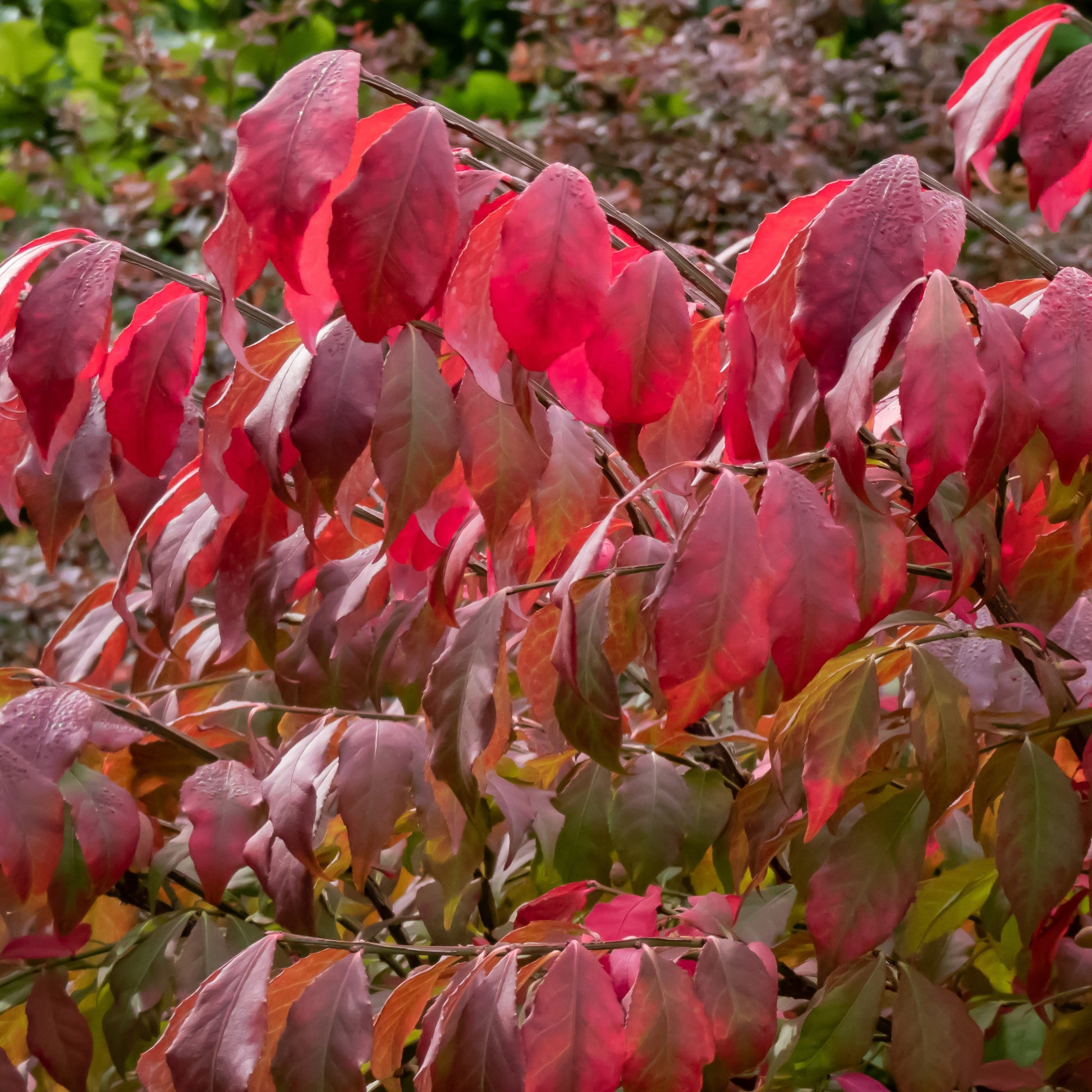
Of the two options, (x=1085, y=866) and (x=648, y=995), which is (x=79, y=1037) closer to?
(x=648, y=995)

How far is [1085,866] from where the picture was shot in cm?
79

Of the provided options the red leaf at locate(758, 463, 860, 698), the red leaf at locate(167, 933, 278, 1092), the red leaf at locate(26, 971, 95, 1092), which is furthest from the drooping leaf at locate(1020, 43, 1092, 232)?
the red leaf at locate(26, 971, 95, 1092)

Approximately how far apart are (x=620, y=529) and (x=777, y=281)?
0.30 meters

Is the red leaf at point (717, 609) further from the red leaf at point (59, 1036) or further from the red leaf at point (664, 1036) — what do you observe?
the red leaf at point (59, 1036)

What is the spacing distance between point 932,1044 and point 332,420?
0.48 m

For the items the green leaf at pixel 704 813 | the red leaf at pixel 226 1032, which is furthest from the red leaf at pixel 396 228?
the green leaf at pixel 704 813

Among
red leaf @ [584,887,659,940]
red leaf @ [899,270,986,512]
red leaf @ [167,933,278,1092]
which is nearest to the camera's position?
red leaf @ [899,270,986,512]

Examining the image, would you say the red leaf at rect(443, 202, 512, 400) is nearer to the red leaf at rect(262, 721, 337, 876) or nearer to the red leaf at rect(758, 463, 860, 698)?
the red leaf at rect(758, 463, 860, 698)

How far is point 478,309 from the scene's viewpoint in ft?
1.90

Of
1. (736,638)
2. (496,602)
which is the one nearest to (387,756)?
(496,602)

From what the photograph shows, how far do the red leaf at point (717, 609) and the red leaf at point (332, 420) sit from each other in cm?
17

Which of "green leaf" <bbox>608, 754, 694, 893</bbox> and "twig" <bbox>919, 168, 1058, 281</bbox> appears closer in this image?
"twig" <bbox>919, 168, 1058, 281</bbox>

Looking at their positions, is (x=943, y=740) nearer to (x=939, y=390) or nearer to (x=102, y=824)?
(x=939, y=390)

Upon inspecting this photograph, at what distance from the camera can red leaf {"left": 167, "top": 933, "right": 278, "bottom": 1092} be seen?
0.62m
